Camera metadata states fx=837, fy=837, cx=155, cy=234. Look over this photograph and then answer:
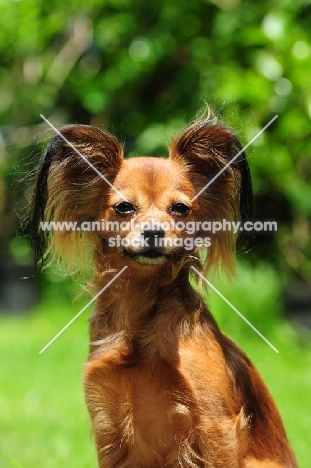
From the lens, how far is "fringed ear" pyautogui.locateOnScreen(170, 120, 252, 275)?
12.3 ft

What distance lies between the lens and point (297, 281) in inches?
387

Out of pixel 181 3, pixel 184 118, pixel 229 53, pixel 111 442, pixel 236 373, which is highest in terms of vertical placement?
pixel 181 3

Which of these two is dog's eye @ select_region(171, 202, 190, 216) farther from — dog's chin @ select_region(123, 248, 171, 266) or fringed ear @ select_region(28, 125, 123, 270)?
fringed ear @ select_region(28, 125, 123, 270)

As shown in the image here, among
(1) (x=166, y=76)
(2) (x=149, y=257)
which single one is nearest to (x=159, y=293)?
(2) (x=149, y=257)

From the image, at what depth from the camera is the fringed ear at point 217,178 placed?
3758mm

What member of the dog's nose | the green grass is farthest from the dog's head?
the green grass

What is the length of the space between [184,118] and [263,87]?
3.09 ft

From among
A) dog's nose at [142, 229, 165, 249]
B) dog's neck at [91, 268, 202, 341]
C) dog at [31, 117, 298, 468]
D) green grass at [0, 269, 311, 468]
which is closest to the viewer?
dog's nose at [142, 229, 165, 249]

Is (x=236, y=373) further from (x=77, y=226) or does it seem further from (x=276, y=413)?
(x=77, y=226)

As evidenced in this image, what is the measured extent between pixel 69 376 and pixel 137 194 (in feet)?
14.2

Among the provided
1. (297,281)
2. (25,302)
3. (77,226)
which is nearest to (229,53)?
(297,281)

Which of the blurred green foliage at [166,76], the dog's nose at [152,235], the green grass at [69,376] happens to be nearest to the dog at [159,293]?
the dog's nose at [152,235]

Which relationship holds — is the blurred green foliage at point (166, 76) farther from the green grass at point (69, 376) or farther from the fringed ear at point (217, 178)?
the fringed ear at point (217, 178)

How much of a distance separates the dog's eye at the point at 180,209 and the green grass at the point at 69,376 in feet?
2.97
